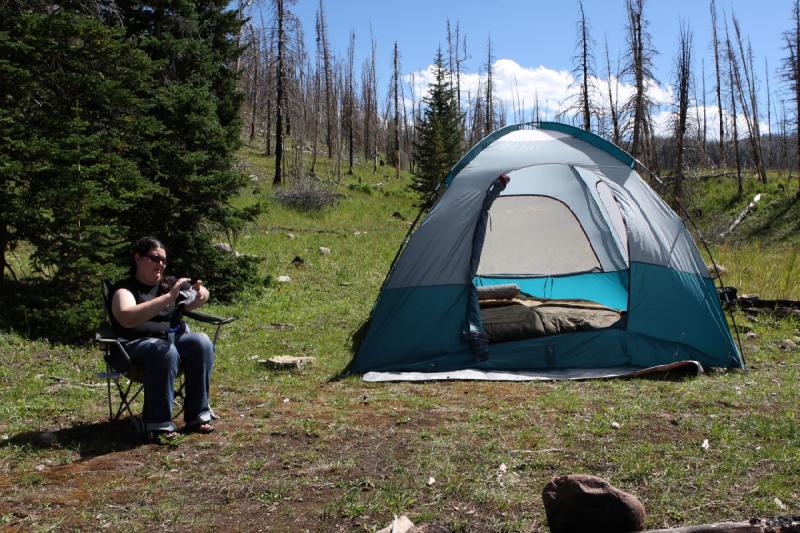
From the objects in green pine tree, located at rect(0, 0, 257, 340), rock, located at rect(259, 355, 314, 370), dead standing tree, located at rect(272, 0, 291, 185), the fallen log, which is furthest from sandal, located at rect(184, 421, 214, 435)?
dead standing tree, located at rect(272, 0, 291, 185)

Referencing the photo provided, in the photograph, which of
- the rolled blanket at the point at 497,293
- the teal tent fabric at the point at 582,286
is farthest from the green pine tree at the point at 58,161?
the teal tent fabric at the point at 582,286

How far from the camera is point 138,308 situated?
413 centimetres

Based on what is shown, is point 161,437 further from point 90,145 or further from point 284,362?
point 90,145

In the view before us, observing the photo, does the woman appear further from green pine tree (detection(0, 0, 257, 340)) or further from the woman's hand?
green pine tree (detection(0, 0, 257, 340))

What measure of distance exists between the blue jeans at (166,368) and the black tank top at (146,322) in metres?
0.11

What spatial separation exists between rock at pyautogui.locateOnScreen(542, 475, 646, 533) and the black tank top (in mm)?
2882

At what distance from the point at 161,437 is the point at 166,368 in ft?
1.47

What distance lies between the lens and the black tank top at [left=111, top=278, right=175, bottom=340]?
14.4 ft

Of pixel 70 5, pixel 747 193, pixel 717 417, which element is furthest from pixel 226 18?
pixel 747 193

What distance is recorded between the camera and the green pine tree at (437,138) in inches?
1040

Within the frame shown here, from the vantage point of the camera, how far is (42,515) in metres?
3.25

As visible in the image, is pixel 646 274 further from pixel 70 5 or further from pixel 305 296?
pixel 70 5

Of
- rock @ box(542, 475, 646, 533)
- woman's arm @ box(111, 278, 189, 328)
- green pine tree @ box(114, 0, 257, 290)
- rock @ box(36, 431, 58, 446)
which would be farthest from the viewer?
green pine tree @ box(114, 0, 257, 290)

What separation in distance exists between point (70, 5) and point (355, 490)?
6.39 meters
